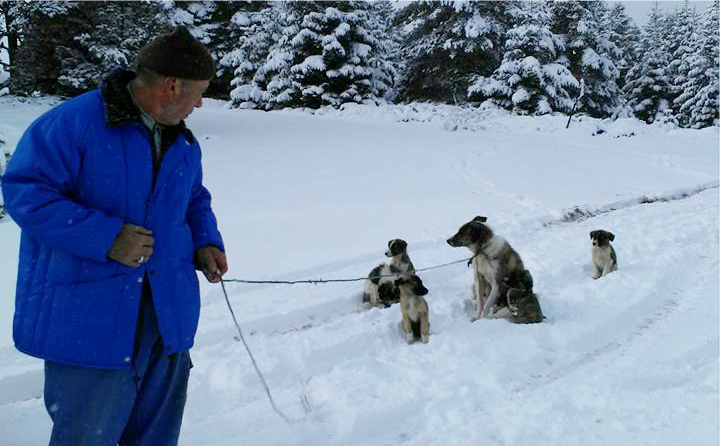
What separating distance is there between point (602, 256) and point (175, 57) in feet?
20.7

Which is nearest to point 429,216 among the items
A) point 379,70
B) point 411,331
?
point 411,331

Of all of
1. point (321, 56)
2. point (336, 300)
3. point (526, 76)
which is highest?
point (526, 76)

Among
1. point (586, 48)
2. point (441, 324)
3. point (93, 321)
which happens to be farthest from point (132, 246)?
point (586, 48)

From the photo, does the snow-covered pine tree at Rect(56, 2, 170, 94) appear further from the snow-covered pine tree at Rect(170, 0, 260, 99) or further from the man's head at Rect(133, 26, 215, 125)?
the man's head at Rect(133, 26, 215, 125)

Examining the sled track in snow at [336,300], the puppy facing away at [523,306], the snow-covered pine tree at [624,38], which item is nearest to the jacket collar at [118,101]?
the sled track in snow at [336,300]

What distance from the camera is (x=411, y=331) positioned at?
17.0ft

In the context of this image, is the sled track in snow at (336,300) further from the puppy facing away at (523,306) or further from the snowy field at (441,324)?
the puppy facing away at (523,306)

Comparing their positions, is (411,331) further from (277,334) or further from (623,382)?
(623,382)

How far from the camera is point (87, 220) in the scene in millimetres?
1936

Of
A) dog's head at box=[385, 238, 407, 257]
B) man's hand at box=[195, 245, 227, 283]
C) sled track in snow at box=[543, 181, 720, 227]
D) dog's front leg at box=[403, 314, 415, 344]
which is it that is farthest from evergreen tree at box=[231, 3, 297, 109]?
man's hand at box=[195, 245, 227, 283]

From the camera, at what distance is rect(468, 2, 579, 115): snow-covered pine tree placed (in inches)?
1038

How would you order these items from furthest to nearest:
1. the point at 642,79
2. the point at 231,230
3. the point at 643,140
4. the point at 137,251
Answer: the point at 642,79 → the point at 643,140 → the point at 231,230 → the point at 137,251

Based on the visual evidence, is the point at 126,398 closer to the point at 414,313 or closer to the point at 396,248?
the point at 414,313

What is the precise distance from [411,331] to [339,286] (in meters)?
1.68
